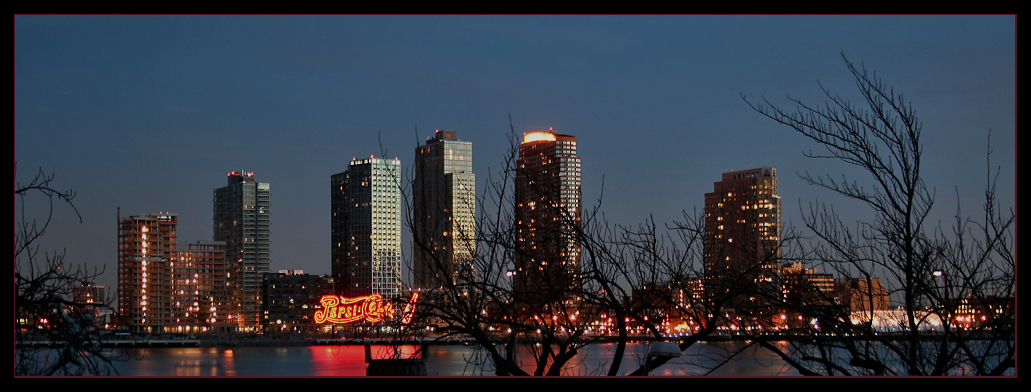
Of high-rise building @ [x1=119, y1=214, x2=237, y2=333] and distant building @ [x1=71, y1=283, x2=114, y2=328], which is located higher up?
distant building @ [x1=71, y1=283, x2=114, y2=328]

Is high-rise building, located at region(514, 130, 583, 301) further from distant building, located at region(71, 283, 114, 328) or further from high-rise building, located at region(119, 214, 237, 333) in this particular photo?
high-rise building, located at region(119, 214, 237, 333)

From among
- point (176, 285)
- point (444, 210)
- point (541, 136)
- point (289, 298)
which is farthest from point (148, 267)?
point (444, 210)

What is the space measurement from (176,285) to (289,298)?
16010mm

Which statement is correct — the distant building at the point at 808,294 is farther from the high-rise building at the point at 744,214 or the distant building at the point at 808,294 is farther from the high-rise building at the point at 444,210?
the high-rise building at the point at 444,210

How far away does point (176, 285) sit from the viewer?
126m

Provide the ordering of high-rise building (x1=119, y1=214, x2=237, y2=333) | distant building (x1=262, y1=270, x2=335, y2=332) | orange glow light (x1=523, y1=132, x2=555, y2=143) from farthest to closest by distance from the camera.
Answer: distant building (x1=262, y1=270, x2=335, y2=332) < high-rise building (x1=119, y1=214, x2=237, y2=333) < orange glow light (x1=523, y1=132, x2=555, y2=143)

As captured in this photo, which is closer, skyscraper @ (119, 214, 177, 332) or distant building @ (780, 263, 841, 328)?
distant building @ (780, 263, 841, 328)

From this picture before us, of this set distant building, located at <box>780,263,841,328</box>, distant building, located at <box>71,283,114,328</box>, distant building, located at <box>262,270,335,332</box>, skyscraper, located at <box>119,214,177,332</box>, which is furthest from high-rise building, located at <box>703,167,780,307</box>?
distant building, located at <box>262,270,335,332</box>

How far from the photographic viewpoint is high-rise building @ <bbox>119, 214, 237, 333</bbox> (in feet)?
357

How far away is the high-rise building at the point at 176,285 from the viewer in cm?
10894

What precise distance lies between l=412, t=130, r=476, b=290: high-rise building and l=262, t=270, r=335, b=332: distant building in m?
115

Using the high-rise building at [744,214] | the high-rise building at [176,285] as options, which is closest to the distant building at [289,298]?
the high-rise building at [176,285]
